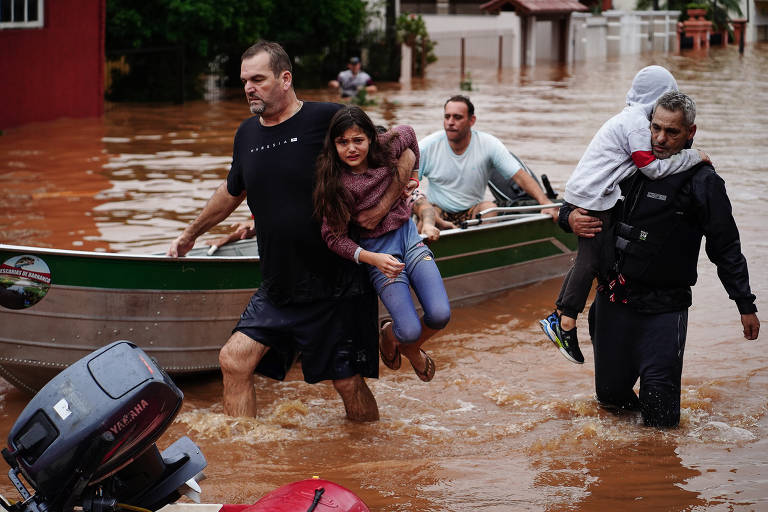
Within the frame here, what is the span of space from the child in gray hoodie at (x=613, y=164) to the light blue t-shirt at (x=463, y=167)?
294 cm

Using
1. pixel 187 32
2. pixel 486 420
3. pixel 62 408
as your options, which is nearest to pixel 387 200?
pixel 486 420

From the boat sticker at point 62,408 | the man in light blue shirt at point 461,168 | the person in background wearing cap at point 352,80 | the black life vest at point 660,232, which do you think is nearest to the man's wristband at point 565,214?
the black life vest at point 660,232

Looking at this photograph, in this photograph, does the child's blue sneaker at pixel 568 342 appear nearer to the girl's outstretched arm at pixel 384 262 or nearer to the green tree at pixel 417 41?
the girl's outstretched arm at pixel 384 262

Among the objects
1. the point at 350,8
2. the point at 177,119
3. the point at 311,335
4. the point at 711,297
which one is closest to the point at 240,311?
the point at 311,335

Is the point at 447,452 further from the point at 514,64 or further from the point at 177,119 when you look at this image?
the point at 514,64

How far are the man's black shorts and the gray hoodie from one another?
129 cm

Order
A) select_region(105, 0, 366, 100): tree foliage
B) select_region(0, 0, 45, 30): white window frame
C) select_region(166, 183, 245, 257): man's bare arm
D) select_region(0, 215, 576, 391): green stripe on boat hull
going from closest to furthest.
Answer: select_region(166, 183, 245, 257): man's bare arm → select_region(0, 215, 576, 391): green stripe on boat hull → select_region(0, 0, 45, 30): white window frame → select_region(105, 0, 366, 100): tree foliage

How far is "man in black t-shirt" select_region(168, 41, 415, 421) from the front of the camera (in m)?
5.48

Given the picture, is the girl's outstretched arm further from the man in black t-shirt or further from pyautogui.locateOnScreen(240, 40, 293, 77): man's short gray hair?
pyautogui.locateOnScreen(240, 40, 293, 77): man's short gray hair

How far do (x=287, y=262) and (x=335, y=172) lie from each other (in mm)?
553

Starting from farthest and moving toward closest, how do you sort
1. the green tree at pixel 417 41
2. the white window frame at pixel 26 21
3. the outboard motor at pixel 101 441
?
the green tree at pixel 417 41 → the white window frame at pixel 26 21 → the outboard motor at pixel 101 441

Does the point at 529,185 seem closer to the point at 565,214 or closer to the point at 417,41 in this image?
the point at 565,214

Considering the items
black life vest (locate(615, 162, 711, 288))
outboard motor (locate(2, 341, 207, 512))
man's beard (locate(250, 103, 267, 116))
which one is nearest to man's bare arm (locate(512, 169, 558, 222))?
black life vest (locate(615, 162, 711, 288))

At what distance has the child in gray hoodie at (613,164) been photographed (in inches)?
216
